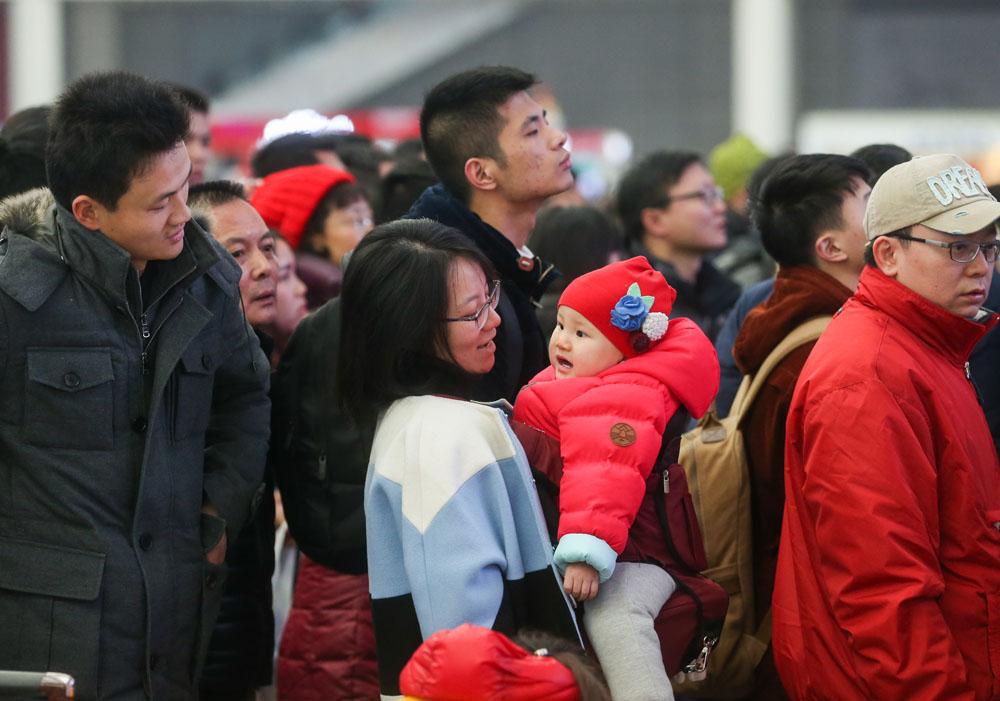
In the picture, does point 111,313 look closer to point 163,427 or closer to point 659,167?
point 163,427

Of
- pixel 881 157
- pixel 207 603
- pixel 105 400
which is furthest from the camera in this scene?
pixel 881 157

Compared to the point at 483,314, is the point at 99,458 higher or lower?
lower

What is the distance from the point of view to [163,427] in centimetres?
313

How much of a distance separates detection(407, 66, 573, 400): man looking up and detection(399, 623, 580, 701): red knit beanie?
48.9 inches

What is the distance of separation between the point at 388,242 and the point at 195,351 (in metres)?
0.53

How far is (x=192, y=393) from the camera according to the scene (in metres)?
3.20

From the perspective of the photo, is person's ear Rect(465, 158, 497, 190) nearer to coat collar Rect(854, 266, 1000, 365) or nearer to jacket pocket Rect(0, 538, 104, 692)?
coat collar Rect(854, 266, 1000, 365)

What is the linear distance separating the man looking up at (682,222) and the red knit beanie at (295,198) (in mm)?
1378

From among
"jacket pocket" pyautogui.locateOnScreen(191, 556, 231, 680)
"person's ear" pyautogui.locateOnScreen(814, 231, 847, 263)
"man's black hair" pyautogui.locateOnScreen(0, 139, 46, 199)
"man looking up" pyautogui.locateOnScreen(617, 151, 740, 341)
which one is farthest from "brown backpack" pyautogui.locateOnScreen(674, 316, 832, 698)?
"man looking up" pyautogui.locateOnScreen(617, 151, 740, 341)

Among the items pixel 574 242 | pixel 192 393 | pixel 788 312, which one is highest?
pixel 574 242

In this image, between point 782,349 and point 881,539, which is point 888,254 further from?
point 881,539

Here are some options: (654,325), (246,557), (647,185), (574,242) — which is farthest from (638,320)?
(647,185)

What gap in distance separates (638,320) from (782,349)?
642 millimetres

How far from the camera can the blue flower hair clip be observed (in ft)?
10.2
